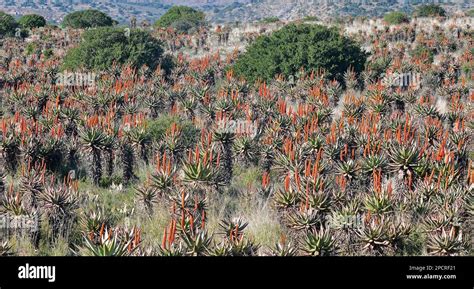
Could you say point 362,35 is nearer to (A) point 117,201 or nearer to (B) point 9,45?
(B) point 9,45

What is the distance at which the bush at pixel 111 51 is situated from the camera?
76.4 ft

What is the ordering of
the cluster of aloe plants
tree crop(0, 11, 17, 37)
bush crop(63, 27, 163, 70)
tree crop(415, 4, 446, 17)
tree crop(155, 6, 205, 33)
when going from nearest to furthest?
1. the cluster of aloe plants
2. bush crop(63, 27, 163, 70)
3. tree crop(0, 11, 17, 37)
4. tree crop(155, 6, 205, 33)
5. tree crop(415, 4, 446, 17)

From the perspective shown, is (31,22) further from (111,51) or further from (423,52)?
(423,52)

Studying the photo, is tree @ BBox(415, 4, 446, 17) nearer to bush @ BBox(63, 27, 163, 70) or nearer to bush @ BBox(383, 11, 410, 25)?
bush @ BBox(383, 11, 410, 25)

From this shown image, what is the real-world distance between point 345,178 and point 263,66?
44.3 ft

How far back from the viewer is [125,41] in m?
25.1

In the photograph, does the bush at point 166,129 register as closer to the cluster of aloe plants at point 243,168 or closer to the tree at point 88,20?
the cluster of aloe plants at point 243,168

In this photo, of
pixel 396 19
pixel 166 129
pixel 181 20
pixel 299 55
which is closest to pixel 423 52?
pixel 299 55

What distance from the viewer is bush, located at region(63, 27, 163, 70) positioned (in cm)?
2328

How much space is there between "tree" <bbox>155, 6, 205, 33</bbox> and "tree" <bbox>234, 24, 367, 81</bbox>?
75.6 ft

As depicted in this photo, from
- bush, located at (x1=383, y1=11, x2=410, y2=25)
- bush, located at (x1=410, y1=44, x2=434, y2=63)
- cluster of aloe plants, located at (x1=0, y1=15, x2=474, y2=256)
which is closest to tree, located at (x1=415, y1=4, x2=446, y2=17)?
bush, located at (x1=383, y1=11, x2=410, y2=25)

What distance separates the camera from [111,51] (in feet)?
78.5

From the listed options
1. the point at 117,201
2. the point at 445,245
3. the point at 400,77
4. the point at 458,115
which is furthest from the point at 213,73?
the point at 445,245
